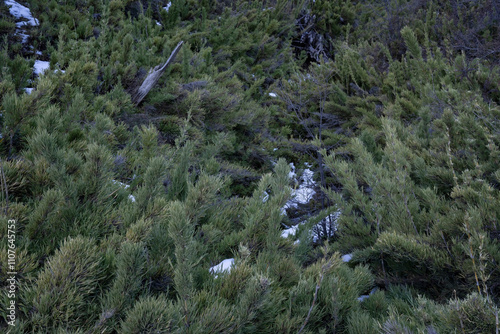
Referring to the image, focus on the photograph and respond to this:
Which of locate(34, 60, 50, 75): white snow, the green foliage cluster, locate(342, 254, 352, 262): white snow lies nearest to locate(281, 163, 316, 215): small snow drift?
the green foliage cluster

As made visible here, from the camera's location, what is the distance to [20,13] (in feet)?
15.2

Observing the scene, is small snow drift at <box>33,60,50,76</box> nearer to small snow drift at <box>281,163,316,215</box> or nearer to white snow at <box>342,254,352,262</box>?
small snow drift at <box>281,163,316,215</box>

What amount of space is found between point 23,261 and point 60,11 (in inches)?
193

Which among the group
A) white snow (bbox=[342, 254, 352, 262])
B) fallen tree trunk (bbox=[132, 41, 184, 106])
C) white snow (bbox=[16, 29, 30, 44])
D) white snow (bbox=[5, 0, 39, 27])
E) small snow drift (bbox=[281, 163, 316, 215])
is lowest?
small snow drift (bbox=[281, 163, 316, 215])

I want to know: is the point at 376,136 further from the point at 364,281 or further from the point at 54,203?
the point at 54,203

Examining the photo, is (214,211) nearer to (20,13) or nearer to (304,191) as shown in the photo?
(304,191)

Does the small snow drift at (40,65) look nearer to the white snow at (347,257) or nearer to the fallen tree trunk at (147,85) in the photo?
the fallen tree trunk at (147,85)

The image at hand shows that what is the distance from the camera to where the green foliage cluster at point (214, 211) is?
1.00m

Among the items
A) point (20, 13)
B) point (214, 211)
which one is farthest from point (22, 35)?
point (214, 211)

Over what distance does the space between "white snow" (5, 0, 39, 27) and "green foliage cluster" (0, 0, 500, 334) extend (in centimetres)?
15

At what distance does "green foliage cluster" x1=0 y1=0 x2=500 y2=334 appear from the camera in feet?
3.29

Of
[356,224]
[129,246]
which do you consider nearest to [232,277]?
[129,246]

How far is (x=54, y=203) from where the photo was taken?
1.25 metres

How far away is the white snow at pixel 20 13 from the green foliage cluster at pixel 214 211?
0.15 m
